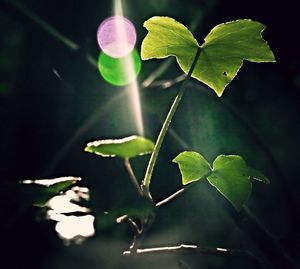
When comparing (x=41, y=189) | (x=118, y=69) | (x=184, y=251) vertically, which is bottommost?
(x=184, y=251)

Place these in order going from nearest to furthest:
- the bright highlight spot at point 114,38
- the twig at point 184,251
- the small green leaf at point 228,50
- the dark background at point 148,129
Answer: the twig at point 184,251 → the small green leaf at point 228,50 → the dark background at point 148,129 → the bright highlight spot at point 114,38

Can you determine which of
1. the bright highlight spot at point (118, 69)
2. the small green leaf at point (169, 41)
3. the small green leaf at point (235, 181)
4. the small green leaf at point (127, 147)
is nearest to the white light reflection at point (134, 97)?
the bright highlight spot at point (118, 69)

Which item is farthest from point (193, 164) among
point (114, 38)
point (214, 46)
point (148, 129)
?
point (114, 38)

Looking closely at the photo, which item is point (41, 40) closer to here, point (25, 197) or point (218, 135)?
point (25, 197)

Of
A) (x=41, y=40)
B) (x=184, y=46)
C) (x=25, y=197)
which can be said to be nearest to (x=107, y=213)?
(x=25, y=197)

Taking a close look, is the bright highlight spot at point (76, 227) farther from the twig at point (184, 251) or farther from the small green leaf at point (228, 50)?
the small green leaf at point (228, 50)

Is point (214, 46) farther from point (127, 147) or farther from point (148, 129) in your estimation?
point (148, 129)
